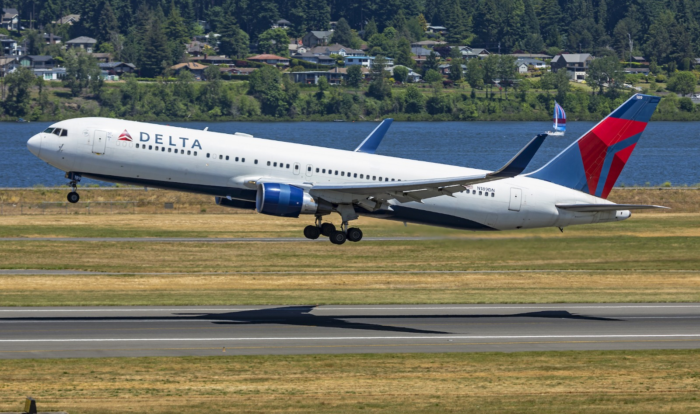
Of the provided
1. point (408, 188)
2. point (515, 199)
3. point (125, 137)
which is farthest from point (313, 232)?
point (515, 199)

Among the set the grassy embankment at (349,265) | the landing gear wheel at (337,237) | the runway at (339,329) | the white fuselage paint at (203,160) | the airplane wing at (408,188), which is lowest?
the grassy embankment at (349,265)

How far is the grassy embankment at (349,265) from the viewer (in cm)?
6775

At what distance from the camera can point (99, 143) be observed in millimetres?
54781

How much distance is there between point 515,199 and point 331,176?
1244 centimetres

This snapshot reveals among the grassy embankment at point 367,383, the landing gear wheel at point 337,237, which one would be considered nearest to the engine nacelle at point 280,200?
the landing gear wheel at point 337,237

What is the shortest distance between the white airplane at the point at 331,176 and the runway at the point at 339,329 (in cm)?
577

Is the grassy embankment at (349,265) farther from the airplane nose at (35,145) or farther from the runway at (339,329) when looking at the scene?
the airplane nose at (35,145)

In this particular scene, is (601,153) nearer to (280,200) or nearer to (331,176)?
(331,176)

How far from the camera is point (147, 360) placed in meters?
47.9

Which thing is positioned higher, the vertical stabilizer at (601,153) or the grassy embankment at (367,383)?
the vertical stabilizer at (601,153)

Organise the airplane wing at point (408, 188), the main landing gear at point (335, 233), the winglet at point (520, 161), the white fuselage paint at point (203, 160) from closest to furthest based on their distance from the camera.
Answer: the winglet at point (520, 161) → the airplane wing at point (408, 188) → the white fuselage paint at point (203, 160) → the main landing gear at point (335, 233)

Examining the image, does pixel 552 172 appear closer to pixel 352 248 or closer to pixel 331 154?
pixel 331 154

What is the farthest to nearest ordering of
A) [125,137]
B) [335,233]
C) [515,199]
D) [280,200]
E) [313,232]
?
[515,199], [313,232], [335,233], [125,137], [280,200]

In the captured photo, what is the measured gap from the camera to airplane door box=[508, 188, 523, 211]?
61.8 metres
